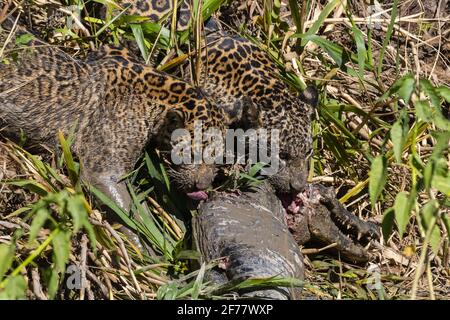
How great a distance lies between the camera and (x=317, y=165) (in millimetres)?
8766

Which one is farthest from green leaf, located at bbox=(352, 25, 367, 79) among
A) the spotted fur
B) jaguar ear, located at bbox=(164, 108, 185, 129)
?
jaguar ear, located at bbox=(164, 108, 185, 129)

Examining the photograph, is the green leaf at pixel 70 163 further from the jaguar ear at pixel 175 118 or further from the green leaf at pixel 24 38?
the jaguar ear at pixel 175 118

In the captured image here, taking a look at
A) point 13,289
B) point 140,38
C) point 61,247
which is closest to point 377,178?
point 61,247

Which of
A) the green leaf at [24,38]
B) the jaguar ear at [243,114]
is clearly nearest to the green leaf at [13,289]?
the green leaf at [24,38]

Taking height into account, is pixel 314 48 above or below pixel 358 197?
above

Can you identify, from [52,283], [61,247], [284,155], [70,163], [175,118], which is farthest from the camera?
[284,155]

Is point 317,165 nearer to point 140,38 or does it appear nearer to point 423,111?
point 140,38

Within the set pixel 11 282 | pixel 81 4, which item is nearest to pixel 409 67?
pixel 81 4

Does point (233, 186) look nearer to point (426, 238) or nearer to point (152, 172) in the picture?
point (152, 172)

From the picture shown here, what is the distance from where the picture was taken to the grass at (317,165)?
642cm

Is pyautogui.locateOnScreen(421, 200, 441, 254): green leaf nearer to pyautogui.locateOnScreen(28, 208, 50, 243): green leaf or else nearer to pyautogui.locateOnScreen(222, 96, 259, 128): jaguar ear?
pyautogui.locateOnScreen(28, 208, 50, 243): green leaf

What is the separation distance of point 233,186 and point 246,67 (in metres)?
1.37

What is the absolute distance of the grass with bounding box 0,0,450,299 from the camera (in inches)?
253

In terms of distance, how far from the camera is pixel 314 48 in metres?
9.37
